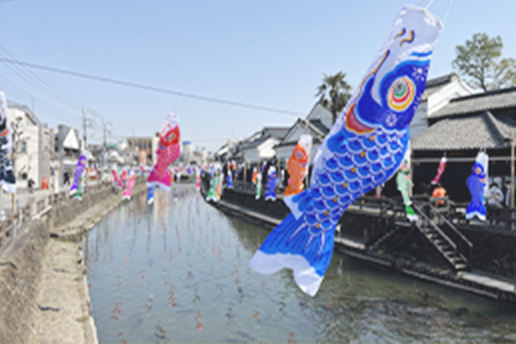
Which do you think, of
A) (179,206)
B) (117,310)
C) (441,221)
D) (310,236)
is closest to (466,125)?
(441,221)

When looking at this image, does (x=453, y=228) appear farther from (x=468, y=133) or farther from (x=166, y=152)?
(x=166, y=152)

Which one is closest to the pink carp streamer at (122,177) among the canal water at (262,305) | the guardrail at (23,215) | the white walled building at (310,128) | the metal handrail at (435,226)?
the guardrail at (23,215)

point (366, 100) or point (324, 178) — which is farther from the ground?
point (366, 100)

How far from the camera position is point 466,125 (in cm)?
2481

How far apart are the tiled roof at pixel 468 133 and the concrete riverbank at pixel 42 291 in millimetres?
18108

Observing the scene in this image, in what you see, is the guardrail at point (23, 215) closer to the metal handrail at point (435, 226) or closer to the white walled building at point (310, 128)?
the metal handrail at point (435, 226)

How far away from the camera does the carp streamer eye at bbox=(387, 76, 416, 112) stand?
6.25 m

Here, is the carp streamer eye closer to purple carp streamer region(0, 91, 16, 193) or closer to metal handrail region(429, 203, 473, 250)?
purple carp streamer region(0, 91, 16, 193)

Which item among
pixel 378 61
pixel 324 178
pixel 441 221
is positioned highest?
pixel 378 61

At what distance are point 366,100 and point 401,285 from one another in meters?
13.9

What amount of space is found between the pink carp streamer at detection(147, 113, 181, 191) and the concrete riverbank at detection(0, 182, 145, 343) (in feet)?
15.1

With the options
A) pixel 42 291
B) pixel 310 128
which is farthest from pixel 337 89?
pixel 42 291

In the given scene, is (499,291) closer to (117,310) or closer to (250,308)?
(250,308)

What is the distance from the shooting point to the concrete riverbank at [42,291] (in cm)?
1201
